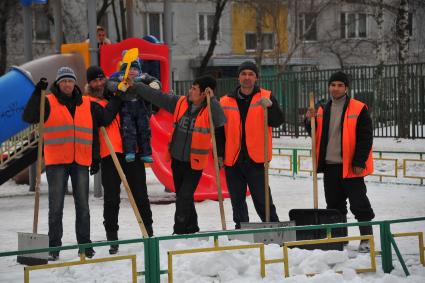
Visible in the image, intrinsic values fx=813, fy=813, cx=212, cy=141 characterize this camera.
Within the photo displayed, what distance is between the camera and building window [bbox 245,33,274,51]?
36.2 metres

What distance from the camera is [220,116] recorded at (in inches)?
288

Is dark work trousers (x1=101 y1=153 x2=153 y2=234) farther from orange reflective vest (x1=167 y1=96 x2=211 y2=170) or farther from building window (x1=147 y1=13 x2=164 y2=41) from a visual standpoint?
building window (x1=147 y1=13 x2=164 y2=41)

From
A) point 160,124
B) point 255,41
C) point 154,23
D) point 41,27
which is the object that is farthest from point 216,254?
point 255,41

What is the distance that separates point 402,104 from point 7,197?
338 inches

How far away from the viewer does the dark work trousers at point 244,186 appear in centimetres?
753

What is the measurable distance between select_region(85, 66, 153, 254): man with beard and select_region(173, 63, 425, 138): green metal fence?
27.5ft

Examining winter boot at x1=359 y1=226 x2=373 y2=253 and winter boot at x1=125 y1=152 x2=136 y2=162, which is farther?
winter boot at x1=125 y1=152 x2=136 y2=162

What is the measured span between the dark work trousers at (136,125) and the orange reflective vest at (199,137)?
0.38m

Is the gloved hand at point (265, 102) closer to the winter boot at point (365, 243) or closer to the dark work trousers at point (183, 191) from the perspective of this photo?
the dark work trousers at point (183, 191)

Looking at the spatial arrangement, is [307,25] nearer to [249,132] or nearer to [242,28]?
[242,28]

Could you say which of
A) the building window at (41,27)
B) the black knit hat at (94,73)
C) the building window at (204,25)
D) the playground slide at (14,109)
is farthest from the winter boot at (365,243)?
the building window at (204,25)

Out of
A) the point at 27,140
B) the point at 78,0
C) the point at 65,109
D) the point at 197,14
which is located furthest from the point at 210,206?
the point at 197,14

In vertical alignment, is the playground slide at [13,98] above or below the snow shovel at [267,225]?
above

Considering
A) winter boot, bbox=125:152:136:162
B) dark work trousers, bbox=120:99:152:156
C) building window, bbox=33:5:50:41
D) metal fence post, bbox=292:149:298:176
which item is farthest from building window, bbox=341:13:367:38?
winter boot, bbox=125:152:136:162
